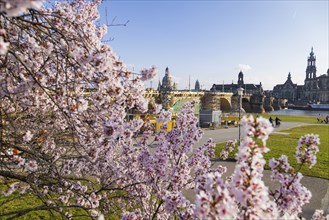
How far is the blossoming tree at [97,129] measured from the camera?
2473 millimetres

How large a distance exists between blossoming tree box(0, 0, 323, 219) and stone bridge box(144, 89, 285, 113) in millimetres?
12268

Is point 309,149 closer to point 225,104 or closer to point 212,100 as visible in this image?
point 212,100

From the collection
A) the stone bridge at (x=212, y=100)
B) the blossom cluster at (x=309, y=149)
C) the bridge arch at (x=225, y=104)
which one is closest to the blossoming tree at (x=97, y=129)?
the blossom cluster at (x=309, y=149)

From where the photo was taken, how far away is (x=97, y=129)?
483 centimetres

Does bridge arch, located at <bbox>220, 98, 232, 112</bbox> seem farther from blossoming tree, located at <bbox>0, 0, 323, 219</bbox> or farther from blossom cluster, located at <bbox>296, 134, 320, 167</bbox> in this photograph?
blossom cluster, located at <bbox>296, 134, 320, 167</bbox>

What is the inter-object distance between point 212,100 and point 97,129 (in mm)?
71705

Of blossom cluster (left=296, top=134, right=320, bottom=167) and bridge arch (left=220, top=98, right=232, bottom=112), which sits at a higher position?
blossom cluster (left=296, top=134, right=320, bottom=167)

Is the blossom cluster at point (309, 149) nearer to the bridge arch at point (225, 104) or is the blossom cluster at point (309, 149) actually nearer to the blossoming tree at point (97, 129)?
the blossoming tree at point (97, 129)

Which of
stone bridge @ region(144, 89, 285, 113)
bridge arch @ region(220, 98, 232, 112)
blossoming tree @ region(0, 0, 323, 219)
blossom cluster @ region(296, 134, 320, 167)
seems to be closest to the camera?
blossoming tree @ region(0, 0, 323, 219)

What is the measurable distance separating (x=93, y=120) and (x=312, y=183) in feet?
44.0

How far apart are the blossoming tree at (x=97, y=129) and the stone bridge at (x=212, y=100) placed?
40.2 feet

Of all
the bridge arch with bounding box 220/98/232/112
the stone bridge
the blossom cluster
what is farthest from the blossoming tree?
the bridge arch with bounding box 220/98/232/112

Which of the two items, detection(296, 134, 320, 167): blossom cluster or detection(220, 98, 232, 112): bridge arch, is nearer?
detection(296, 134, 320, 167): blossom cluster

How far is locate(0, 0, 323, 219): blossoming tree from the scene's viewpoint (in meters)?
2.47
